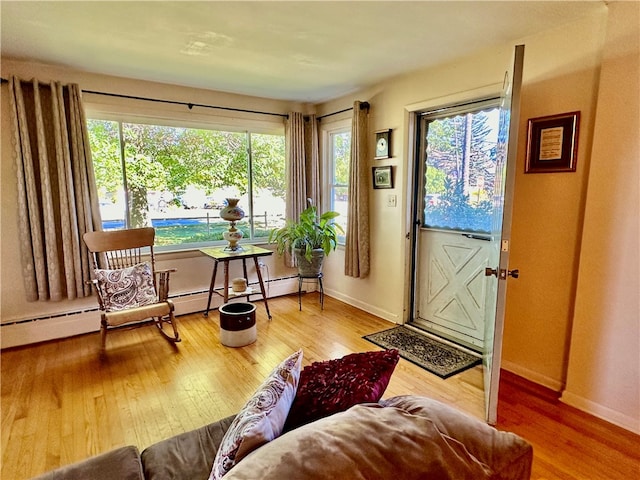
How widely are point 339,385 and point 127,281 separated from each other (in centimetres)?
261

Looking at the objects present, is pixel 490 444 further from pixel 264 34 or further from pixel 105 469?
pixel 264 34

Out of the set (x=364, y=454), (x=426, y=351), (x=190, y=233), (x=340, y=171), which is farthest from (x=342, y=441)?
(x=340, y=171)

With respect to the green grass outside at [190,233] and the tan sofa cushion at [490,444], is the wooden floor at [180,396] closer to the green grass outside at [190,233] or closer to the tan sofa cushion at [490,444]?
the green grass outside at [190,233]

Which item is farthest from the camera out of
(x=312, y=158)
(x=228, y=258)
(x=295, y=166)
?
(x=312, y=158)

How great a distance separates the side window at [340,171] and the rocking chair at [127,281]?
198cm

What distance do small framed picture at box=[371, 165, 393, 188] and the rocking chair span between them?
2080 millimetres

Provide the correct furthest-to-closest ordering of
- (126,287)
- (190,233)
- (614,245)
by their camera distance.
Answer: (190,233), (126,287), (614,245)

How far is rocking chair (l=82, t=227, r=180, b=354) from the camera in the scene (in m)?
2.81

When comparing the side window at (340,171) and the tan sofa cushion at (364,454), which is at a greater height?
the side window at (340,171)

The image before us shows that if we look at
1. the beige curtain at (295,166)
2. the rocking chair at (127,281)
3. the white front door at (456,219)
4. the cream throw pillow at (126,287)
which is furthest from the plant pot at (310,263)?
the cream throw pillow at (126,287)

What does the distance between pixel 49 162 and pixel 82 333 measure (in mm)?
1517

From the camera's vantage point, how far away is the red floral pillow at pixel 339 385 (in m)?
0.96

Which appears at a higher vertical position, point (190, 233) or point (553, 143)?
point (553, 143)

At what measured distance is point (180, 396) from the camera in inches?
91.0
